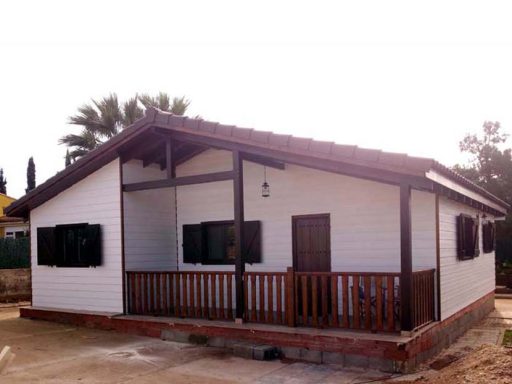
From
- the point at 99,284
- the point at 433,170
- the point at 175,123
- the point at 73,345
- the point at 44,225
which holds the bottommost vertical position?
the point at 73,345

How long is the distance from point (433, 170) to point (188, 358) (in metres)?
4.51

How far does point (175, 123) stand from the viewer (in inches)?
359

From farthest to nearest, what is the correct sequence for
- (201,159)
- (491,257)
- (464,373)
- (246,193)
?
(491,257) → (201,159) → (246,193) → (464,373)

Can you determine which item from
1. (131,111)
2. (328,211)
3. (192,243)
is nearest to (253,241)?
(192,243)

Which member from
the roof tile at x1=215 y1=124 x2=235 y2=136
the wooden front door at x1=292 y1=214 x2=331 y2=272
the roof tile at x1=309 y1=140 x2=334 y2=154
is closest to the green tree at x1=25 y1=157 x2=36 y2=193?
the wooden front door at x1=292 y1=214 x2=331 y2=272

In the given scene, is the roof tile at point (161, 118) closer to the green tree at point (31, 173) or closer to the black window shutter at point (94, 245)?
the black window shutter at point (94, 245)

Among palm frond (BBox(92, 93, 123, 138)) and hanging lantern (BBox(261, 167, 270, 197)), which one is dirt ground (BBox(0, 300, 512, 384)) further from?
palm frond (BBox(92, 93, 123, 138))

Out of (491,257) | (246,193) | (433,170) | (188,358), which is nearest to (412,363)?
(433,170)

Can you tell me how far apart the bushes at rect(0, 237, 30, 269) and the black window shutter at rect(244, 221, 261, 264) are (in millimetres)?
11262

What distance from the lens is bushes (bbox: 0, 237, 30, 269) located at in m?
18.1

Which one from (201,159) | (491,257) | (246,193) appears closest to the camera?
(246,193)

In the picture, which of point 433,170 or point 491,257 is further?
point 491,257

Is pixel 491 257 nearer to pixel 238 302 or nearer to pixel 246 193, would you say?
pixel 246 193

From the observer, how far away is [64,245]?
456 inches
